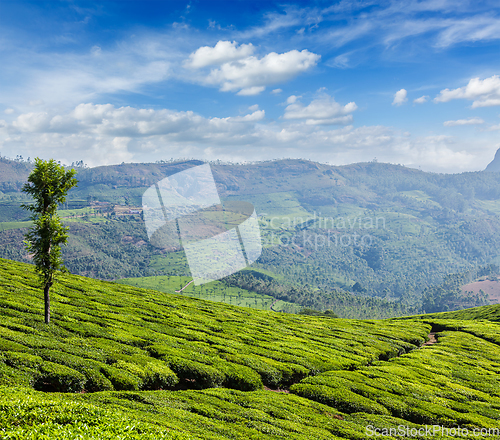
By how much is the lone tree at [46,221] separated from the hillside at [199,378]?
489 centimetres

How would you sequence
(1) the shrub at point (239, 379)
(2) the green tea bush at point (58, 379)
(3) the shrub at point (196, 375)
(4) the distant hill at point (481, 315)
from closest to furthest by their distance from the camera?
(2) the green tea bush at point (58, 379) < (3) the shrub at point (196, 375) < (1) the shrub at point (239, 379) < (4) the distant hill at point (481, 315)

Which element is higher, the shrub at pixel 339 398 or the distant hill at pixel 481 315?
the shrub at pixel 339 398

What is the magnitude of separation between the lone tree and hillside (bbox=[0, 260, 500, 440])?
16.0ft

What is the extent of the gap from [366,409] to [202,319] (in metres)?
25.5

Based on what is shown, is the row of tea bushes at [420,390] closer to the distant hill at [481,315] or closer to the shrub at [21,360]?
the shrub at [21,360]

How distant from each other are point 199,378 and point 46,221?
62.5ft

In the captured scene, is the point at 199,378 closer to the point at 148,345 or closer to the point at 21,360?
the point at 148,345

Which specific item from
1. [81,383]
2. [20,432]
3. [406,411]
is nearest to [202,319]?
[81,383]

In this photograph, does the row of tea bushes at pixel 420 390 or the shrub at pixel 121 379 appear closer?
the shrub at pixel 121 379

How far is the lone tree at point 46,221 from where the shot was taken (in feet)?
86.1

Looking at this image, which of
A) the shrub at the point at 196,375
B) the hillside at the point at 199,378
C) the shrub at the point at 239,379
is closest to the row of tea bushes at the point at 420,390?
the hillside at the point at 199,378

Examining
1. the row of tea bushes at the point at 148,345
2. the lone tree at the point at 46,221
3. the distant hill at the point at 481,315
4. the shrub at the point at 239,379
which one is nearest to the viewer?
the row of tea bushes at the point at 148,345

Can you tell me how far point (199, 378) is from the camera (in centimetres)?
2561

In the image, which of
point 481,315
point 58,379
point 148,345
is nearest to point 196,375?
point 148,345
